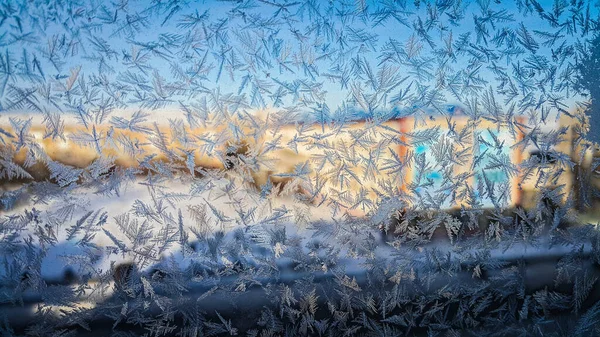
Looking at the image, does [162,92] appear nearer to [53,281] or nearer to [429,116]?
[53,281]

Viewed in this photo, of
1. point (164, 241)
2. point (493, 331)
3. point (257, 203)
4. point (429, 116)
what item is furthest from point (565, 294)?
point (164, 241)

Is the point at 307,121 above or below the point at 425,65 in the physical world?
below

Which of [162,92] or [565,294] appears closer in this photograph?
[162,92]

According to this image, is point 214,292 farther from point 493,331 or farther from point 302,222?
point 493,331

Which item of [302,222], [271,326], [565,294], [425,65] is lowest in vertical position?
[271,326]

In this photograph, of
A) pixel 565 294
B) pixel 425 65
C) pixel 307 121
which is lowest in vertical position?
pixel 565 294

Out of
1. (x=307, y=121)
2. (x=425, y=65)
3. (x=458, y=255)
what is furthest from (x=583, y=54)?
(x=307, y=121)
